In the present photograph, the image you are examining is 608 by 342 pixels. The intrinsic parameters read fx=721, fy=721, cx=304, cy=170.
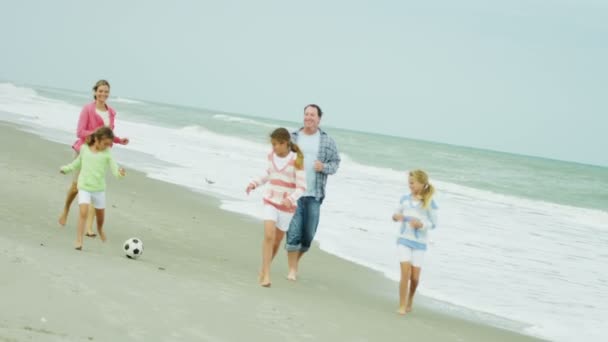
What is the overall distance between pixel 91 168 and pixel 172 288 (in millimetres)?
2058

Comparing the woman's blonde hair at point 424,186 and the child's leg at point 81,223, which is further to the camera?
the woman's blonde hair at point 424,186

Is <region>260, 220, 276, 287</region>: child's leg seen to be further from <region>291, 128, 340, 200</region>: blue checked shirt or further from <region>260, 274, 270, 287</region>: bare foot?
<region>291, 128, 340, 200</region>: blue checked shirt

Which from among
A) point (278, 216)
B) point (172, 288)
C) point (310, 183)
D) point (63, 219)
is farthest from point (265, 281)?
point (63, 219)

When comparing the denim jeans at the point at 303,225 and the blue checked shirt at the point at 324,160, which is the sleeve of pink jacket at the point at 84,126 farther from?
the denim jeans at the point at 303,225

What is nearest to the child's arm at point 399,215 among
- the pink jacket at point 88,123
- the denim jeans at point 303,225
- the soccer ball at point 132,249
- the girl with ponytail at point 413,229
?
the girl with ponytail at point 413,229

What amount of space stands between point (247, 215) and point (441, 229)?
4086 mm

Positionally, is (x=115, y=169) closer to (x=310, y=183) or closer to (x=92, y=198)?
(x=92, y=198)

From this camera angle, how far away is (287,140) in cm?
685

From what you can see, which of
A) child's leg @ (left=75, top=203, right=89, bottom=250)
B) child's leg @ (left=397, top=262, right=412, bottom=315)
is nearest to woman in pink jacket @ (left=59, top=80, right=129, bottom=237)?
child's leg @ (left=75, top=203, right=89, bottom=250)

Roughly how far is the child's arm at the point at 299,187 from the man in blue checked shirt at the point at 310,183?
508 mm

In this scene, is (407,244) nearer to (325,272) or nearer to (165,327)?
(325,272)

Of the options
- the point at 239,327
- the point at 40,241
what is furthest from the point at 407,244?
the point at 40,241

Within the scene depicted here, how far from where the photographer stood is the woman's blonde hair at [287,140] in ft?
22.2

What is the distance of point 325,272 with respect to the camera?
325 inches
